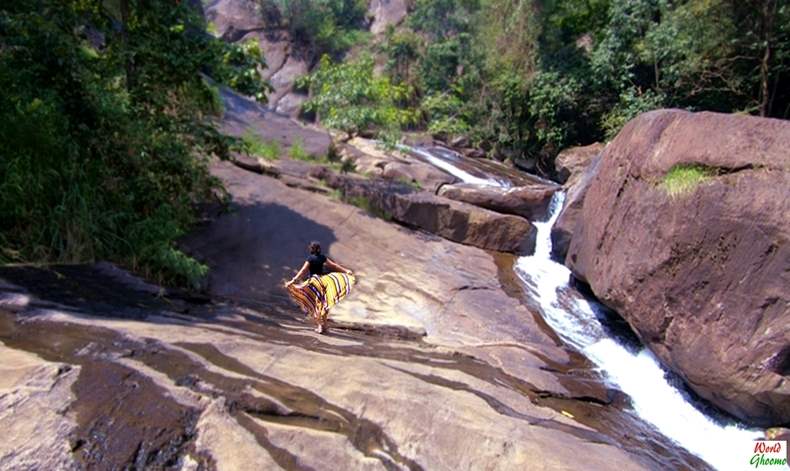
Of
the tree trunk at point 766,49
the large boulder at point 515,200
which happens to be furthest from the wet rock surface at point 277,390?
the tree trunk at point 766,49

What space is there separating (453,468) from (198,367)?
1.68m

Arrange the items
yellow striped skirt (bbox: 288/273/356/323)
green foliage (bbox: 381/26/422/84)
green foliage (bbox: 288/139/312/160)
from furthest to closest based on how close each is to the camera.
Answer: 1. green foliage (bbox: 381/26/422/84)
2. green foliage (bbox: 288/139/312/160)
3. yellow striped skirt (bbox: 288/273/356/323)

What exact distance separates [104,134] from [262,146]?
19.8 ft

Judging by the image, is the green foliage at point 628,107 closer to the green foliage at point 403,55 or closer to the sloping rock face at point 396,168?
the sloping rock face at point 396,168

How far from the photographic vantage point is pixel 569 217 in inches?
383

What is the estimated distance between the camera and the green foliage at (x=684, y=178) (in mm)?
5988

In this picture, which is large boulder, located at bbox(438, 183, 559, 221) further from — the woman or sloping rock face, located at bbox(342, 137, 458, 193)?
the woman

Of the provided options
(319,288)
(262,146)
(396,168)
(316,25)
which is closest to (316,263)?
(319,288)

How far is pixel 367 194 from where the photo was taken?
10930 mm

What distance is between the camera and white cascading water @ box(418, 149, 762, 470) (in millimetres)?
5434

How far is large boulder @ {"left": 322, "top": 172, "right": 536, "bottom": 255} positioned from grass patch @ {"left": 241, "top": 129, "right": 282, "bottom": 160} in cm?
199

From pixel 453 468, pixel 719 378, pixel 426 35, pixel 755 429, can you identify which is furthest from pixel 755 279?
pixel 426 35

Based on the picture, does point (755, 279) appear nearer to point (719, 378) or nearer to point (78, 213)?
point (719, 378)

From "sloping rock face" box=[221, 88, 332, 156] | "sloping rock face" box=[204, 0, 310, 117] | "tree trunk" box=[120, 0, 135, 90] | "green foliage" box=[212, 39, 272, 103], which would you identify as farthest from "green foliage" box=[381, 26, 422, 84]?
"tree trunk" box=[120, 0, 135, 90]
